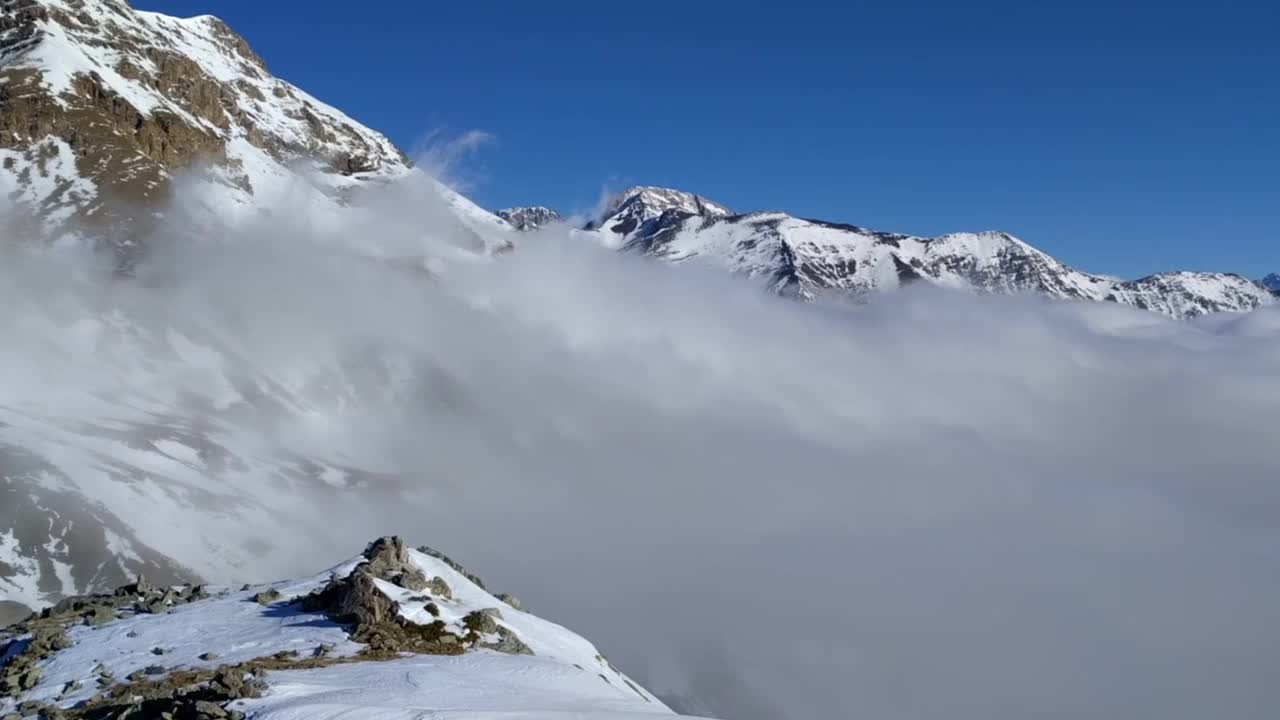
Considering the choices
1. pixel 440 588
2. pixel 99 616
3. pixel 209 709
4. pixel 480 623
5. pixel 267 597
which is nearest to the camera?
pixel 209 709

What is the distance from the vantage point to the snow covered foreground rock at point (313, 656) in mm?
35750

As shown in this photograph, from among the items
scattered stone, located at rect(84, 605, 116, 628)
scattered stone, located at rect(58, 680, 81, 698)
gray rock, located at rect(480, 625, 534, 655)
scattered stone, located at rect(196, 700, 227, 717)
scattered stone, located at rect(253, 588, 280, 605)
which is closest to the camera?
scattered stone, located at rect(196, 700, 227, 717)

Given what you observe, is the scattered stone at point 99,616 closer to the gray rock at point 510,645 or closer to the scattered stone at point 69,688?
the scattered stone at point 69,688

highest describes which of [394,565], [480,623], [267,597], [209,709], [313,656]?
[394,565]

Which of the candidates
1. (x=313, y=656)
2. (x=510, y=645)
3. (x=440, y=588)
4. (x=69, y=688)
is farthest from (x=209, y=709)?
(x=440, y=588)

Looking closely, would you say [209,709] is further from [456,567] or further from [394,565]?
[456,567]

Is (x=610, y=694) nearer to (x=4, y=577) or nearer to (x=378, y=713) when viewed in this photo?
(x=378, y=713)

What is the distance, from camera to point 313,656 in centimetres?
4338

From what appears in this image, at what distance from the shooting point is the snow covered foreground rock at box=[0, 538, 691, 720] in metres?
35.8

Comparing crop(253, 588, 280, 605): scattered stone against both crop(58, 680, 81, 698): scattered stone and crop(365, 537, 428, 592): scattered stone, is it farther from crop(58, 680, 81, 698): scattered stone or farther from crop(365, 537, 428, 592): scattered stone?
crop(58, 680, 81, 698): scattered stone

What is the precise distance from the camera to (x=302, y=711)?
33.4 meters

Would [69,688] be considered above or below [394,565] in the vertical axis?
below

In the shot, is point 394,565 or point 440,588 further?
point 394,565

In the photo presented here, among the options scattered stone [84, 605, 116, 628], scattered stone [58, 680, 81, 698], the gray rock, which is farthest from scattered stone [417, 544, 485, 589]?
scattered stone [58, 680, 81, 698]
